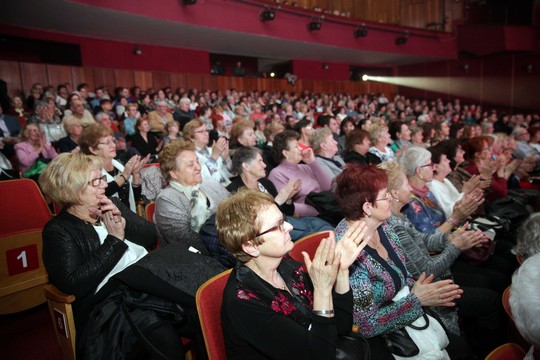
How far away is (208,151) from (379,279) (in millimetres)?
2552

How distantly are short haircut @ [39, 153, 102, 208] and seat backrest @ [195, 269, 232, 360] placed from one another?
0.79 m

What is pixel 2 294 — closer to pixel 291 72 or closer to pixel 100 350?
pixel 100 350

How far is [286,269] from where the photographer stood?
140 centimetres

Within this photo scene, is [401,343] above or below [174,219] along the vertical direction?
below

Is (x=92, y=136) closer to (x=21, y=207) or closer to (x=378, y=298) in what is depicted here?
(x=21, y=207)

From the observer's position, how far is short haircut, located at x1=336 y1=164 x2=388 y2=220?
5.48ft

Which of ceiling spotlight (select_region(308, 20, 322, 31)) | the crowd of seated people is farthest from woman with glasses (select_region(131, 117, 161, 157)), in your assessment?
ceiling spotlight (select_region(308, 20, 322, 31))

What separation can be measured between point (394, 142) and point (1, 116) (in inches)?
208

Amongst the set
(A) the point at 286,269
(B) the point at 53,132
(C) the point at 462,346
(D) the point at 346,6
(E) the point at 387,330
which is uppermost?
(D) the point at 346,6

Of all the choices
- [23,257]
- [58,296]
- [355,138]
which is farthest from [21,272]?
[355,138]

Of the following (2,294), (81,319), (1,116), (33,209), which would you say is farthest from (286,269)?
(1,116)

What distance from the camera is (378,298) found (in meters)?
1.51

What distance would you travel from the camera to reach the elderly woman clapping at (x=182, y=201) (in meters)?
2.07

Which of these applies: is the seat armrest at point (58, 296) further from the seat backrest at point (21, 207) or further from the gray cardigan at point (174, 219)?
the seat backrest at point (21, 207)
